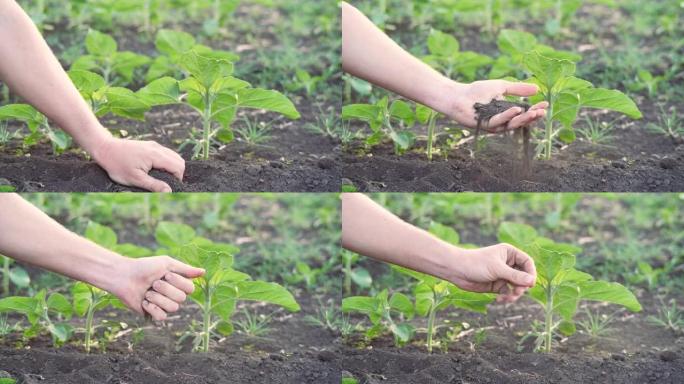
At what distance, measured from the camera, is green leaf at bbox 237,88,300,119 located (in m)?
3.93

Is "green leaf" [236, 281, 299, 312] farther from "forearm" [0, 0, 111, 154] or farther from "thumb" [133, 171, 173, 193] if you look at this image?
"forearm" [0, 0, 111, 154]

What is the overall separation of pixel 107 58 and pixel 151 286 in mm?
1315

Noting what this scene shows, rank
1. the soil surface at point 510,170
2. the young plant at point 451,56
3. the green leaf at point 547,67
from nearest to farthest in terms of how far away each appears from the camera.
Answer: the green leaf at point 547,67 < the soil surface at point 510,170 < the young plant at point 451,56

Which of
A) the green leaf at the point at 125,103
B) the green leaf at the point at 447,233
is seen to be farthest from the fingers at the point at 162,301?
the green leaf at the point at 447,233

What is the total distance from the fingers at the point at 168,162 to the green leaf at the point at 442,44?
1.23 metres

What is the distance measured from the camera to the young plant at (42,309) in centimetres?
388

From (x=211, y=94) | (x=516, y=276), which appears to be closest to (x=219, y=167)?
(x=211, y=94)

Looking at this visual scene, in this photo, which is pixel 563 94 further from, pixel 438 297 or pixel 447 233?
pixel 438 297

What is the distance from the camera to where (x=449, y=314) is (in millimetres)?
4414

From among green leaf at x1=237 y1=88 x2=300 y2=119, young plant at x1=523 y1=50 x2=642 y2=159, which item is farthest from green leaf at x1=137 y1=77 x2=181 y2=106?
young plant at x1=523 y1=50 x2=642 y2=159

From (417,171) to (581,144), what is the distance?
2.55 feet

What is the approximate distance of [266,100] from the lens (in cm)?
398

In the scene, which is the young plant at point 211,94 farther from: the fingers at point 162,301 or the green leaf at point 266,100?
the fingers at point 162,301

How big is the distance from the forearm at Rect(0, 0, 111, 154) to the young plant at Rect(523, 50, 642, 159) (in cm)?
162
